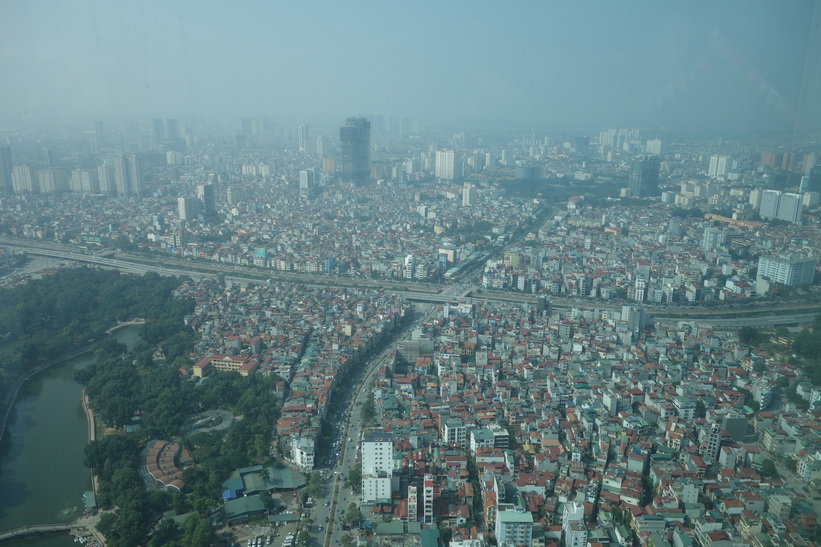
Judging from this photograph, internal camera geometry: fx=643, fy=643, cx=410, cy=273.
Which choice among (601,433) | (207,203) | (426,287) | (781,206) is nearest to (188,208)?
(207,203)

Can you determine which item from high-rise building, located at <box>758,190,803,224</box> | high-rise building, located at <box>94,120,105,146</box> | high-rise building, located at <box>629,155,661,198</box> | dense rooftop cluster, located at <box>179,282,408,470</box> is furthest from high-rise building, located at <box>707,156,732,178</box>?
high-rise building, located at <box>94,120,105,146</box>

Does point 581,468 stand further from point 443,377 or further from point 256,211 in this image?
point 256,211

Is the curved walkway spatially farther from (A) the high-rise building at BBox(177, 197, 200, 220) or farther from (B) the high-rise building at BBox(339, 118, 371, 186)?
(B) the high-rise building at BBox(339, 118, 371, 186)

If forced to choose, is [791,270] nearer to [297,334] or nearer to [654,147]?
[297,334]

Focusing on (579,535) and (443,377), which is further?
(443,377)

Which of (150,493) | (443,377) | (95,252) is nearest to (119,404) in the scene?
(150,493)

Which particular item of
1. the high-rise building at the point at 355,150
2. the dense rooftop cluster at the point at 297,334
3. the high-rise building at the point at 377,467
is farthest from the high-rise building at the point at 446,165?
the high-rise building at the point at 377,467
